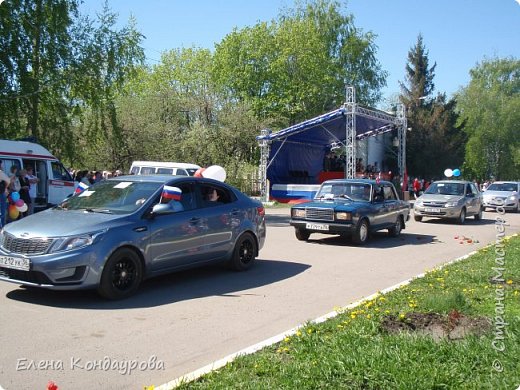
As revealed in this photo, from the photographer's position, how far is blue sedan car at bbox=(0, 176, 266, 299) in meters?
6.46

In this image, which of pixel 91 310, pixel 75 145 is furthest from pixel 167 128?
pixel 91 310

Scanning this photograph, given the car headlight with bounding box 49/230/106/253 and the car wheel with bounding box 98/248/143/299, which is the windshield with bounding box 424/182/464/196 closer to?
the car wheel with bounding box 98/248/143/299

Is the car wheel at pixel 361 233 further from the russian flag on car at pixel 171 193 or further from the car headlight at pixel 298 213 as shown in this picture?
the russian flag on car at pixel 171 193

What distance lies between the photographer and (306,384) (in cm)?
397

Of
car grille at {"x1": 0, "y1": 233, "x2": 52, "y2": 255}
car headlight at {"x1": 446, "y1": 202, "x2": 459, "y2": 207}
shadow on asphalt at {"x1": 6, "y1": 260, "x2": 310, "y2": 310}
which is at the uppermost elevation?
car grille at {"x1": 0, "y1": 233, "x2": 52, "y2": 255}

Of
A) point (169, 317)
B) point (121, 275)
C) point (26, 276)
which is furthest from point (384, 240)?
point (26, 276)

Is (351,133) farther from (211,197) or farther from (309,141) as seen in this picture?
(211,197)

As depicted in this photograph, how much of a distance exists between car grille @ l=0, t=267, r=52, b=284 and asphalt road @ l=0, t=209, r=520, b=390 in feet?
1.07

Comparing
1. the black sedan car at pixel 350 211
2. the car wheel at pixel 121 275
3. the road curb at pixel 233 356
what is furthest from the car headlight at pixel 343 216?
the car wheel at pixel 121 275

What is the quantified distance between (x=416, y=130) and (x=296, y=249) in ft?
140

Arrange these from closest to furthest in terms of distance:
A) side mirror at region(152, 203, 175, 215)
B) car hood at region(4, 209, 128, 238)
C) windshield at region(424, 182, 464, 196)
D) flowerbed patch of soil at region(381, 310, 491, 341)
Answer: flowerbed patch of soil at region(381, 310, 491, 341)
car hood at region(4, 209, 128, 238)
side mirror at region(152, 203, 175, 215)
windshield at region(424, 182, 464, 196)

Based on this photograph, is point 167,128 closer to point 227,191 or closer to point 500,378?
point 227,191

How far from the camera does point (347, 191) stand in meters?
14.0

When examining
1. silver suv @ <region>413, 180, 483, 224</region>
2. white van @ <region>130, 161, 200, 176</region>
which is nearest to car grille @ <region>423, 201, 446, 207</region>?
silver suv @ <region>413, 180, 483, 224</region>
